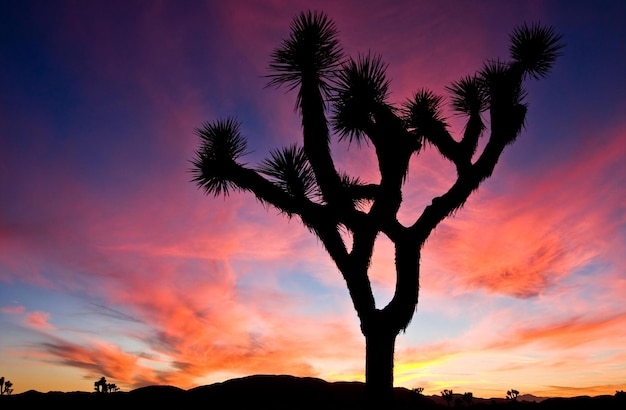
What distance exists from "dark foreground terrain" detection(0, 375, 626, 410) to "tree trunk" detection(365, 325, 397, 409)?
24 centimetres

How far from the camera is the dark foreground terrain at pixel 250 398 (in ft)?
36.9

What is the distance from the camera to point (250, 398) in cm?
1903

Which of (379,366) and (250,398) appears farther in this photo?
(250,398)

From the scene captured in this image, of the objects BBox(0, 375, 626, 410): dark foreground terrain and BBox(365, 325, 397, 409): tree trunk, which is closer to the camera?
BBox(365, 325, 397, 409): tree trunk

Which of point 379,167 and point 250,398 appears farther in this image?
point 250,398

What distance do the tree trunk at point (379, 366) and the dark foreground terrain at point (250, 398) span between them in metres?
0.24

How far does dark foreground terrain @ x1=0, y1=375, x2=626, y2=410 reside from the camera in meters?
11.3

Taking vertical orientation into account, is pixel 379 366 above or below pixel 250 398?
above

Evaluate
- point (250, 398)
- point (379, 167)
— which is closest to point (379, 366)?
point (379, 167)

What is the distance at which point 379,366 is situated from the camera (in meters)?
7.15

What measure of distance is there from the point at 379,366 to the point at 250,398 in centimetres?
1370

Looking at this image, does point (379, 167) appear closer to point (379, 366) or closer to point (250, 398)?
point (379, 366)

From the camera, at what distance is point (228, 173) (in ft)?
28.4

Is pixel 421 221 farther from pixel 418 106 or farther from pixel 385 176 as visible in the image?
pixel 418 106
